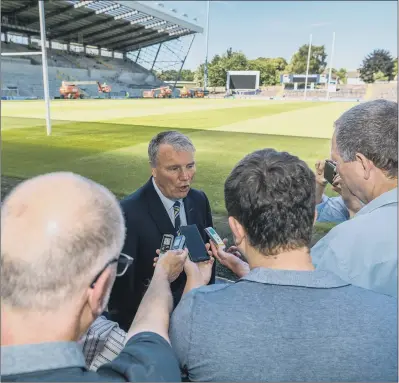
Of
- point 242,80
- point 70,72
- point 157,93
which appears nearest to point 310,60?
point 242,80

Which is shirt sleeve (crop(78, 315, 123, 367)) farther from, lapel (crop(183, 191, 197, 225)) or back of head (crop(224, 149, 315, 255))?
lapel (crop(183, 191, 197, 225))

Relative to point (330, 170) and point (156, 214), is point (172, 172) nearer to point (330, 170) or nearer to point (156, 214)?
point (156, 214)

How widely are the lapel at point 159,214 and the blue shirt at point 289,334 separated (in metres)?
1.52

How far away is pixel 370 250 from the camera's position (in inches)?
64.6

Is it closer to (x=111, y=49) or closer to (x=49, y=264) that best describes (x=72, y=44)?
(x=111, y=49)

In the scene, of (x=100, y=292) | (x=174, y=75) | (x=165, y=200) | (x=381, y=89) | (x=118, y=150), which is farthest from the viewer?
(x=174, y=75)

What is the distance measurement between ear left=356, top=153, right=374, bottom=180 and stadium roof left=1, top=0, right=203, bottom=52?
49124 mm

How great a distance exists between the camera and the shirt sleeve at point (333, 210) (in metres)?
3.06

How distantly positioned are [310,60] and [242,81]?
25004 millimetres

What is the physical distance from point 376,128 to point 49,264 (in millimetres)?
1568

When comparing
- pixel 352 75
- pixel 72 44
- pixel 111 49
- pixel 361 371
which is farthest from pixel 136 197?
pixel 352 75

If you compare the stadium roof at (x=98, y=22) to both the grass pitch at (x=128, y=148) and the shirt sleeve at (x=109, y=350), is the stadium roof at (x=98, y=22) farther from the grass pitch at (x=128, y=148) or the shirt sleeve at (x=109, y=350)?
the shirt sleeve at (x=109, y=350)

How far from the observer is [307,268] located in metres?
1.38

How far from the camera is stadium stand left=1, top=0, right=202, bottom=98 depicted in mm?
48031
